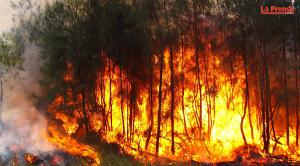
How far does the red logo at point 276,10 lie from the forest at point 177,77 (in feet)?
0.71

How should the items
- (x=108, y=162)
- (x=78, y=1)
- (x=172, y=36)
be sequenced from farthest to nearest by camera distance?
(x=78, y=1), (x=172, y=36), (x=108, y=162)

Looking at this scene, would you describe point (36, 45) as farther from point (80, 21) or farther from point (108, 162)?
point (108, 162)

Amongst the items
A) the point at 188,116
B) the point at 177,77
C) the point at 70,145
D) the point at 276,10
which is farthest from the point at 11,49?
the point at 276,10

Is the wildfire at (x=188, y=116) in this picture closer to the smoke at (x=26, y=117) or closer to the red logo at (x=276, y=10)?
the smoke at (x=26, y=117)

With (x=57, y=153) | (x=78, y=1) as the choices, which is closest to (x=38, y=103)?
(x=57, y=153)

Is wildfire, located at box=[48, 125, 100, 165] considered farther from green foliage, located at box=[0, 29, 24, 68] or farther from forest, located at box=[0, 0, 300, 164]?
green foliage, located at box=[0, 29, 24, 68]

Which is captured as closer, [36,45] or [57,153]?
[57,153]

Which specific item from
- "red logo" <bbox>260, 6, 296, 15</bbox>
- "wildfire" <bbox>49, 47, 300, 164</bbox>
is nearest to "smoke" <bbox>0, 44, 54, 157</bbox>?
"wildfire" <bbox>49, 47, 300, 164</bbox>

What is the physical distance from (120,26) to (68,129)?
6.88m

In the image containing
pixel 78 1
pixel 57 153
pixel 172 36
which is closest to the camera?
pixel 57 153

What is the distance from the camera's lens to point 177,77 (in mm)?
20297

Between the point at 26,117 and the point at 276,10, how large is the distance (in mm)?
16165

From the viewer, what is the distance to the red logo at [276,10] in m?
18.8

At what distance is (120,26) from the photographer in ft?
65.1
